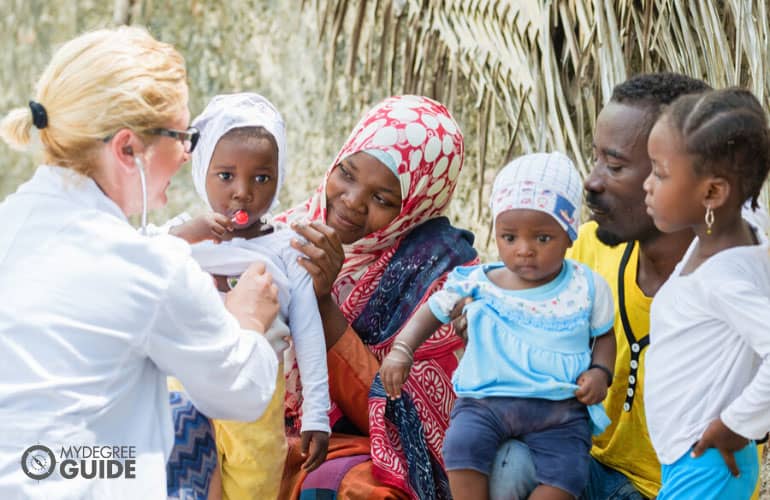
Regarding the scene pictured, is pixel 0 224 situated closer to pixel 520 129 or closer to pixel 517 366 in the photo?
pixel 517 366

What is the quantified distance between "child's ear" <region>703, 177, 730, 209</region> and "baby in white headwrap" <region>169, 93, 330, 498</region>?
1.07 meters

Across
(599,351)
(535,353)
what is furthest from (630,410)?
(535,353)

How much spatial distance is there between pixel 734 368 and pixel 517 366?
511 mm

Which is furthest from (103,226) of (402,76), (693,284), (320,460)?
(402,76)

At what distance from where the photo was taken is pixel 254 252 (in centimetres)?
279

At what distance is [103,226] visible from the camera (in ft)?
6.98

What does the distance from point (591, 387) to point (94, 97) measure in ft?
4.14

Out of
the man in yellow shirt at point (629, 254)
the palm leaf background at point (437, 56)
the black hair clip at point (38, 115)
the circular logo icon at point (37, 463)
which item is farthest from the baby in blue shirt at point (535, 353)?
the palm leaf background at point (437, 56)

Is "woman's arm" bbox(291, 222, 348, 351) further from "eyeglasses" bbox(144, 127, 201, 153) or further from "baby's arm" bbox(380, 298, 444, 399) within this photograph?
"eyeglasses" bbox(144, 127, 201, 153)

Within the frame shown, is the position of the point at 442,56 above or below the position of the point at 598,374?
above

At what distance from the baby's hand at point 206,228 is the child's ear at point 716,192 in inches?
46.8

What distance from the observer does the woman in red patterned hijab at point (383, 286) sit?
2.85m

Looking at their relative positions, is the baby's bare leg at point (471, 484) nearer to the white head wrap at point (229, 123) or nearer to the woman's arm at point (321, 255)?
the woman's arm at point (321, 255)

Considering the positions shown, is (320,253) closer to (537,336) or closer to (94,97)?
(537,336)
